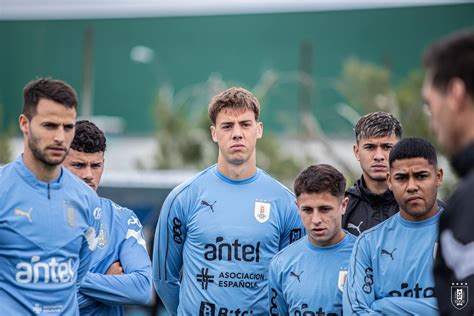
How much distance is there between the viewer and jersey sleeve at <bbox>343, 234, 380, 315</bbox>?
4766 mm

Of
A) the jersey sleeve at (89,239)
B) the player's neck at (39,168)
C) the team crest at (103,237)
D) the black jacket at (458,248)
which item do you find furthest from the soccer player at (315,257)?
the black jacket at (458,248)

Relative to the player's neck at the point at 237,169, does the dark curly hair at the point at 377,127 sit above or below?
above

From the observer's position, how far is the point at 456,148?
2791 mm

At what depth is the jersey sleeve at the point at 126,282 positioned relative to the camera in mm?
5105

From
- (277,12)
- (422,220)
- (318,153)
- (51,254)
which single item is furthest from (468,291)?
(277,12)

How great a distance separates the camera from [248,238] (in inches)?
220

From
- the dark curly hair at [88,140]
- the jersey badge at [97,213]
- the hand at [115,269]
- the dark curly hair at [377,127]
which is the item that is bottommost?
the hand at [115,269]

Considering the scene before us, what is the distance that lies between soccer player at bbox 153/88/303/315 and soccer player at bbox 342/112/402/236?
0.42 meters

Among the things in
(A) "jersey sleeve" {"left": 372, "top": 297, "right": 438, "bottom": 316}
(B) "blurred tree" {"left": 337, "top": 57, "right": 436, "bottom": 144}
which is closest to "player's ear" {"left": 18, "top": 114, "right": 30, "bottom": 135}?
(A) "jersey sleeve" {"left": 372, "top": 297, "right": 438, "bottom": 316}

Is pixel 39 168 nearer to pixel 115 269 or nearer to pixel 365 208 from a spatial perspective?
pixel 115 269

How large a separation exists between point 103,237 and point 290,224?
4.31 ft

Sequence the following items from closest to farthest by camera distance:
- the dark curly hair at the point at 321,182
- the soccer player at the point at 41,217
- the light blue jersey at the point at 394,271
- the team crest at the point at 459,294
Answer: the team crest at the point at 459,294 < the soccer player at the point at 41,217 < the light blue jersey at the point at 394,271 < the dark curly hair at the point at 321,182

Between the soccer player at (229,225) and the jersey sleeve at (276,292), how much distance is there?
19cm

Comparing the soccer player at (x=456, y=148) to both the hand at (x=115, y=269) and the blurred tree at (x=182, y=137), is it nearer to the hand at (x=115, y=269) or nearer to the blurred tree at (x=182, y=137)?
the hand at (x=115, y=269)
